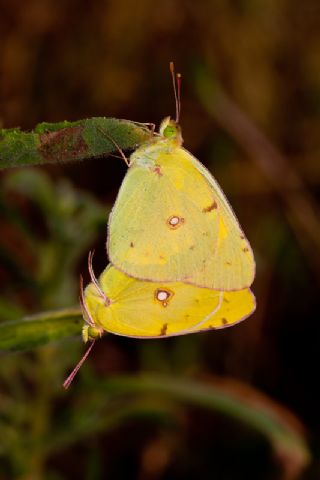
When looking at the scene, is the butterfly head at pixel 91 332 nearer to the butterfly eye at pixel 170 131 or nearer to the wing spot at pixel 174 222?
the wing spot at pixel 174 222

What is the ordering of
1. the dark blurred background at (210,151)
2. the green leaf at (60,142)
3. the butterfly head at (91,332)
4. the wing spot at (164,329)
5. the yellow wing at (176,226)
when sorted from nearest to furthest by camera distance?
the green leaf at (60,142), the butterfly head at (91,332), the wing spot at (164,329), the yellow wing at (176,226), the dark blurred background at (210,151)

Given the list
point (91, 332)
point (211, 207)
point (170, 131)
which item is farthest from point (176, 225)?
point (91, 332)

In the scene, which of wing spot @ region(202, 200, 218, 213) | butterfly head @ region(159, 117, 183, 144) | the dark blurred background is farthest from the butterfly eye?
the dark blurred background

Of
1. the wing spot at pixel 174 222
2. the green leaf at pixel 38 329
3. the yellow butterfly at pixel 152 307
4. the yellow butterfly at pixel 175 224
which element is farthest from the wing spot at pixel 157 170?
the green leaf at pixel 38 329

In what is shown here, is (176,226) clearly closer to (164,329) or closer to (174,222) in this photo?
(174,222)

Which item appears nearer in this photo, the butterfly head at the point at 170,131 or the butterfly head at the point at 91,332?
the butterfly head at the point at 91,332

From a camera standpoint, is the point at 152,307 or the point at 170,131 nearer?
the point at 152,307

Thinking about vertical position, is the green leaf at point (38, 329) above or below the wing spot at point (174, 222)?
below
